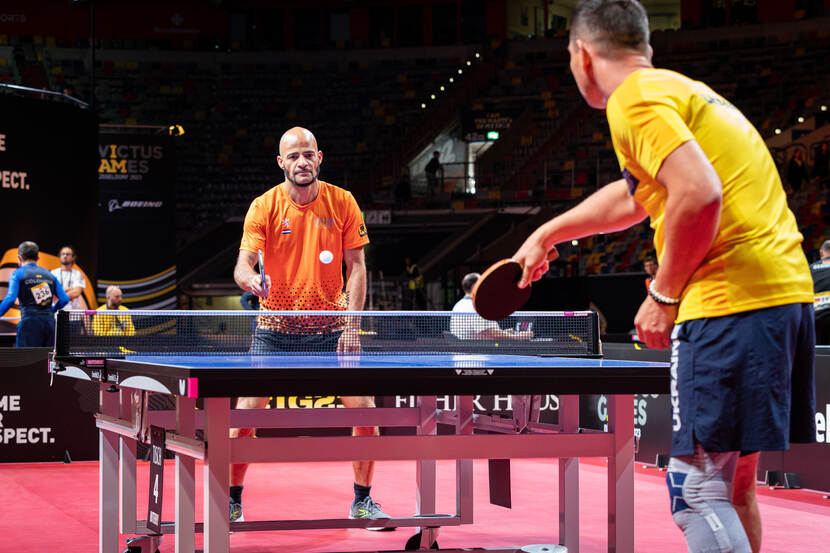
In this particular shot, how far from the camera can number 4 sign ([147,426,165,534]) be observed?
3766 millimetres

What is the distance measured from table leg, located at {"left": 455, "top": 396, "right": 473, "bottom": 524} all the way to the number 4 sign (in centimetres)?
141

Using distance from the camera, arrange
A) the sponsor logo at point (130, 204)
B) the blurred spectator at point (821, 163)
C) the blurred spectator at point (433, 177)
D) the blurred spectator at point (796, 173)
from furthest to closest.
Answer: the blurred spectator at point (433, 177) < the blurred spectator at point (796, 173) < the blurred spectator at point (821, 163) < the sponsor logo at point (130, 204)

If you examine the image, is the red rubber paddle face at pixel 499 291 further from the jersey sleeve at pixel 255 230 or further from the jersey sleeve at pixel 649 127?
the jersey sleeve at pixel 255 230

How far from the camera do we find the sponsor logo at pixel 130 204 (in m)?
18.7

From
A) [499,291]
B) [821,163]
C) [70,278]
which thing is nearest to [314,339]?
[499,291]

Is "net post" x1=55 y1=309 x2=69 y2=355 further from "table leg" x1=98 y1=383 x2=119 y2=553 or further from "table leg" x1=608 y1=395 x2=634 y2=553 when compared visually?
"table leg" x1=608 y1=395 x2=634 y2=553

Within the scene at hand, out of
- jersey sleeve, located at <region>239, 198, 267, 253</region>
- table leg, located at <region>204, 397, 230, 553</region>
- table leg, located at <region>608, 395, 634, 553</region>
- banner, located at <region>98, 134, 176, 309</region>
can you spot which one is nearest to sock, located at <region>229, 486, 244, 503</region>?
jersey sleeve, located at <region>239, 198, 267, 253</region>

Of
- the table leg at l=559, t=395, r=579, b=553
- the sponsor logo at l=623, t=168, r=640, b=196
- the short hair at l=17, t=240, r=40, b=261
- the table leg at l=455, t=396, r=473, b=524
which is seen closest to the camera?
the sponsor logo at l=623, t=168, r=640, b=196

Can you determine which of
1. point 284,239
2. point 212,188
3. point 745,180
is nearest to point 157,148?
point 212,188

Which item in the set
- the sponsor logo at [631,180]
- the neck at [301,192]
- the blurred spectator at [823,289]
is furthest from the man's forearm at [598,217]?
the blurred spectator at [823,289]

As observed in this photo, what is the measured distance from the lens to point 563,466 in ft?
13.3

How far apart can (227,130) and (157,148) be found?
29.4ft

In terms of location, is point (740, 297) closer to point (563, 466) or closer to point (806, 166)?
point (563, 466)

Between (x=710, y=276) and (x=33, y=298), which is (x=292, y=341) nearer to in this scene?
(x=710, y=276)
